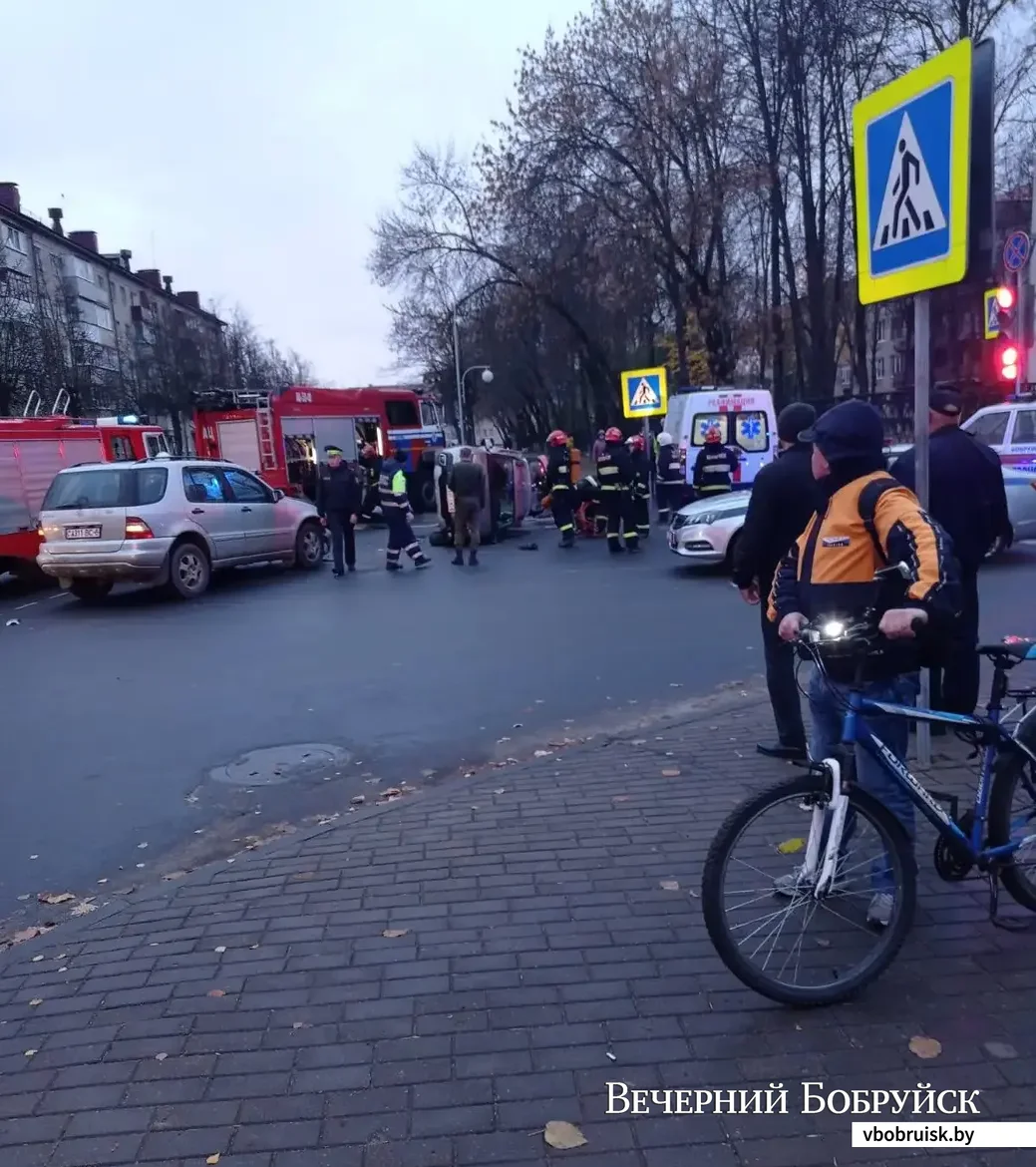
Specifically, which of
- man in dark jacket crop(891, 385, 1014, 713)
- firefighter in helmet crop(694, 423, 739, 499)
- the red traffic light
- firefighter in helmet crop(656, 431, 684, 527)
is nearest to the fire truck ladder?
firefighter in helmet crop(656, 431, 684, 527)

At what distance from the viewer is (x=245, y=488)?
51.9ft

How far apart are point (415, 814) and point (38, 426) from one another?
45.8 feet

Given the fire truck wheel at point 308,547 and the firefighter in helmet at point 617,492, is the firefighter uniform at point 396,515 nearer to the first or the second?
the fire truck wheel at point 308,547

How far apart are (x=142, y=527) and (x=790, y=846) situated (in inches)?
464

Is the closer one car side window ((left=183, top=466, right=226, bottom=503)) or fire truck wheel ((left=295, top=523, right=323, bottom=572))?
car side window ((left=183, top=466, right=226, bottom=503))

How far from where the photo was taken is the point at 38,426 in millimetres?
16984

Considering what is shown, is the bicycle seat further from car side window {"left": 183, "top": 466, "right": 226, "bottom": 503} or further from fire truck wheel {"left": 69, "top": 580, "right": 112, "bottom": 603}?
fire truck wheel {"left": 69, "top": 580, "right": 112, "bottom": 603}

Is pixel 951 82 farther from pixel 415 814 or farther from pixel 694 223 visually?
pixel 694 223

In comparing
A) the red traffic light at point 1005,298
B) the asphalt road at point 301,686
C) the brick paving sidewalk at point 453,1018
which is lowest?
the asphalt road at point 301,686

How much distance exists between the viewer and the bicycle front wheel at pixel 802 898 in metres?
3.43

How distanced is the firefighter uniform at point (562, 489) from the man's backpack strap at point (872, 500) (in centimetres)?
1473

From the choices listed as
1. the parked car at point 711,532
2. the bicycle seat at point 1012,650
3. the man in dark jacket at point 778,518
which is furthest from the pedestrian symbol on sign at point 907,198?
the parked car at point 711,532

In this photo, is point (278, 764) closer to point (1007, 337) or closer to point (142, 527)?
point (142, 527)

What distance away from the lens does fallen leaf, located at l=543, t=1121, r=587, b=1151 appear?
285cm
